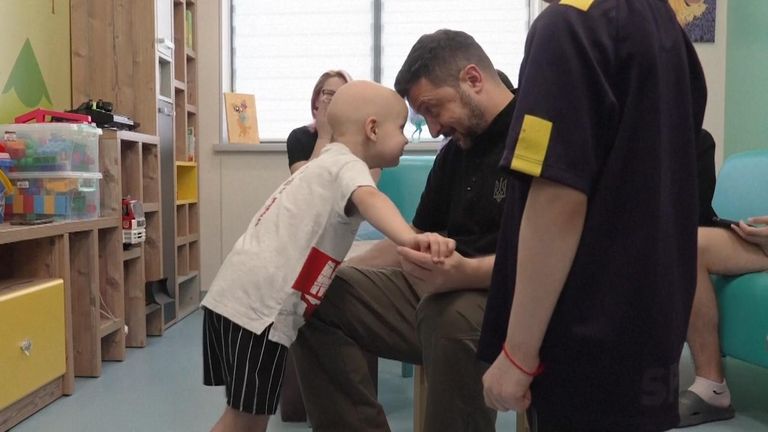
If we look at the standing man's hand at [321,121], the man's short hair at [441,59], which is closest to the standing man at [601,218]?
the man's short hair at [441,59]

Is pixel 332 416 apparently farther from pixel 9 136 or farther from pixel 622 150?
pixel 9 136

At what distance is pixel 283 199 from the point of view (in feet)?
4.51

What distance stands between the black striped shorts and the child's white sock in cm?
131

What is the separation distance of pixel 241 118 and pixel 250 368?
2780 millimetres

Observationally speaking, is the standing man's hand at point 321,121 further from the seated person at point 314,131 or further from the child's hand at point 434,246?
the child's hand at point 434,246

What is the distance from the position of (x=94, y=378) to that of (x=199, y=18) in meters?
2.29

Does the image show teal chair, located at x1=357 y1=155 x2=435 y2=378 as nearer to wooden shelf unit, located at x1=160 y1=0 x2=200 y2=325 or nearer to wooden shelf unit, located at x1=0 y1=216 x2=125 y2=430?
wooden shelf unit, located at x1=0 y1=216 x2=125 y2=430

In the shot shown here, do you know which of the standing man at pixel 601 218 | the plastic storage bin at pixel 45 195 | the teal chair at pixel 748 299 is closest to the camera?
the standing man at pixel 601 218

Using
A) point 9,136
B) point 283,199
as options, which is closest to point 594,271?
point 283,199

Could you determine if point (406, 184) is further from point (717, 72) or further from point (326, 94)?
point (717, 72)

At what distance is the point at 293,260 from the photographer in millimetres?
1315

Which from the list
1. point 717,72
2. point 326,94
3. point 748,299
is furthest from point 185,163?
point 717,72

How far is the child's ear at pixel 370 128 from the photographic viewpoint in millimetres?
1373

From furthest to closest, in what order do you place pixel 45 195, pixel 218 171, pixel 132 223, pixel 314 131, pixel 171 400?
pixel 218 171 → pixel 132 223 → pixel 314 131 → pixel 45 195 → pixel 171 400
